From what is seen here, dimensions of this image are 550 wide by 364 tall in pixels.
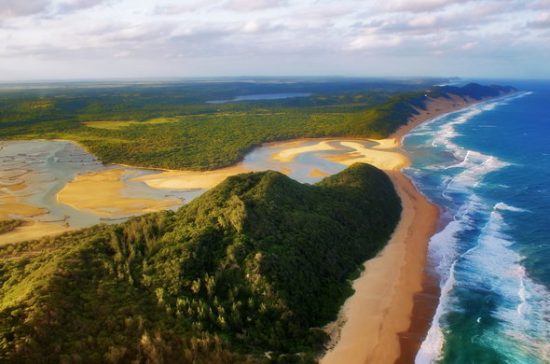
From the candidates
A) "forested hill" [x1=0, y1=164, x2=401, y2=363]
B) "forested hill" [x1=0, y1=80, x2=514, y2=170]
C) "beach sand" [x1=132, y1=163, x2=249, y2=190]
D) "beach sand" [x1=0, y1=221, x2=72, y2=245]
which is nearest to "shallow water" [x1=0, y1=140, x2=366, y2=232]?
"beach sand" [x1=0, y1=221, x2=72, y2=245]

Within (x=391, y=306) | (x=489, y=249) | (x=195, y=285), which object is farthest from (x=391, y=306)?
(x=489, y=249)

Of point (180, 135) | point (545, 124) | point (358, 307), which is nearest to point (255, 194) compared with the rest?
point (358, 307)

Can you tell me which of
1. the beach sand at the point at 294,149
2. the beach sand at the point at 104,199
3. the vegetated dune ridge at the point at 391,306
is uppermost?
the beach sand at the point at 294,149

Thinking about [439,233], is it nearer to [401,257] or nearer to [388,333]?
[401,257]

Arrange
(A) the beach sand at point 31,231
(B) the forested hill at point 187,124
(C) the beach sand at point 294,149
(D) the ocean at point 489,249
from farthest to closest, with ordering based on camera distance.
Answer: (B) the forested hill at point 187,124
(C) the beach sand at point 294,149
(A) the beach sand at point 31,231
(D) the ocean at point 489,249

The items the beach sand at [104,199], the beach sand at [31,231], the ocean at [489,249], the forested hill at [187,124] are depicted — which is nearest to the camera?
the ocean at [489,249]

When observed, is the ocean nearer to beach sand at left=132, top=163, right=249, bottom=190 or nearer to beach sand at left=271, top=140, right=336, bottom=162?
beach sand at left=271, top=140, right=336, bottom=162

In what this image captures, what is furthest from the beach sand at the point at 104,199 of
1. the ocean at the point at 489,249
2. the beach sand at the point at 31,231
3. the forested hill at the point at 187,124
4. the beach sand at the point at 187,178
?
the ocean at the point at 489,249

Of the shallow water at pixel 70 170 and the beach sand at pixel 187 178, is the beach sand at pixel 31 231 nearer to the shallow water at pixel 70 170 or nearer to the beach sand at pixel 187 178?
the shallow water at pixel 70 170
